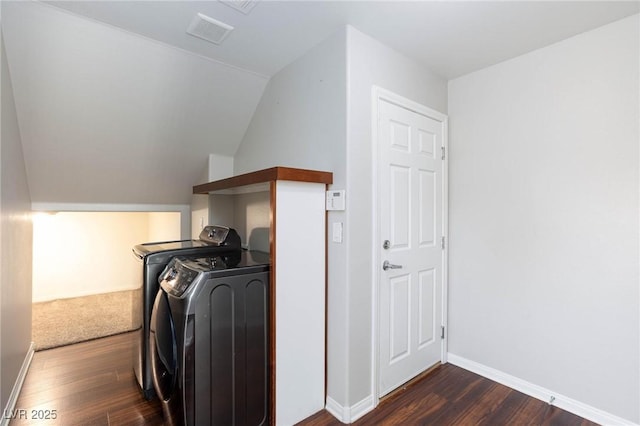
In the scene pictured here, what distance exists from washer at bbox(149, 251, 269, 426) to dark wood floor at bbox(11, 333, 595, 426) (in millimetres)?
Result: 432

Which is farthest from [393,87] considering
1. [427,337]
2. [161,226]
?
[161,226]

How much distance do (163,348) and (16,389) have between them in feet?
4.22

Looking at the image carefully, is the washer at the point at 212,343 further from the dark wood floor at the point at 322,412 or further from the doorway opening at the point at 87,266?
the doorway opening at the point at 87,266

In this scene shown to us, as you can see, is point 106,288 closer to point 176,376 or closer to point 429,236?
point 176,376

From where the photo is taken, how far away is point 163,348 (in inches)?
67.5

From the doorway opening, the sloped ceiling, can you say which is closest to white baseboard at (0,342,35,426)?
the doorway opening

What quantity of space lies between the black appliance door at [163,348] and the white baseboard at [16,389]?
916mm

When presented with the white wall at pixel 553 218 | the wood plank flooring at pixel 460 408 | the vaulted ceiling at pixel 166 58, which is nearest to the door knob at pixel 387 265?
the white wall at pixel 553 218

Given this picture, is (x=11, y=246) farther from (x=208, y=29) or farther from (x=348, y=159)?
(x=348, y=159)

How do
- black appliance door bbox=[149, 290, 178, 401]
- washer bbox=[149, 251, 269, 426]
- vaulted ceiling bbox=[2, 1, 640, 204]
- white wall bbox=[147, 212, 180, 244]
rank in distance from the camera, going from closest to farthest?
1. washer bbox=[149, 251, 269, 426]
2. black appliance door bbox=[149, 290, 178, 401]
3. vaulted ceiling bbox=[2, 1, 640, 204]
4. white wall bbox=[147, 212, 180, 244]

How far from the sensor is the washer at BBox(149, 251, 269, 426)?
58.9 inches

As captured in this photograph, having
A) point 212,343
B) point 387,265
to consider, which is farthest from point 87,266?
point 387,265

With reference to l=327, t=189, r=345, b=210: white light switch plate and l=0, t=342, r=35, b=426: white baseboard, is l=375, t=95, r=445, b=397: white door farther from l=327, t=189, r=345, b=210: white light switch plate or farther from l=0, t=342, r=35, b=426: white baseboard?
l=0, t=342, r=35, b=426: white baseboard

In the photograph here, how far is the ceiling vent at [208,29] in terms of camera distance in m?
1.82
